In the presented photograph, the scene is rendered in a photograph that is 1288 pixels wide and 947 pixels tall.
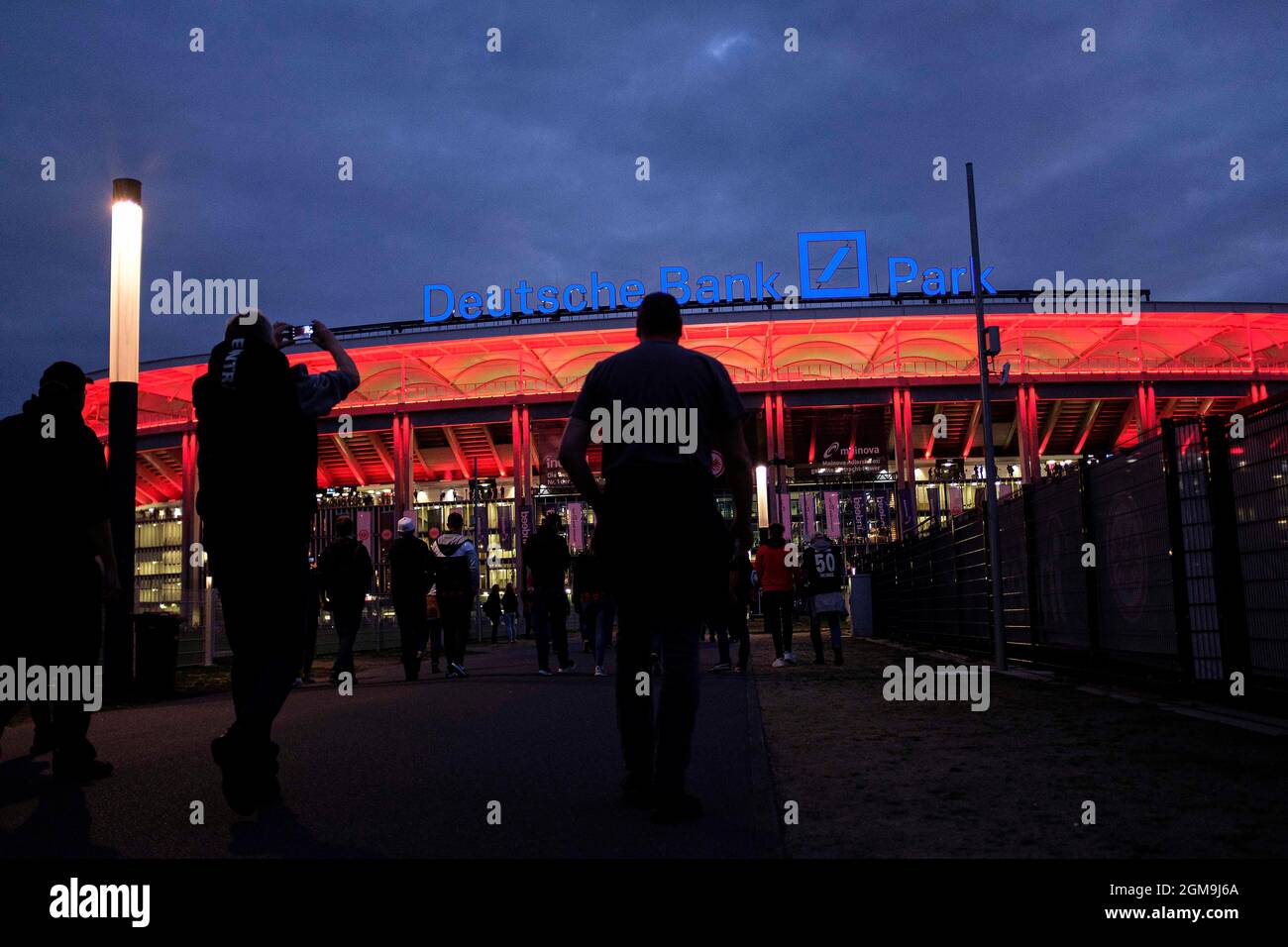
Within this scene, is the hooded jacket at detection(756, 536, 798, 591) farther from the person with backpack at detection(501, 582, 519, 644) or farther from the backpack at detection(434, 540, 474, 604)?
the person with backpack at detection(501, 582, 519, 644)

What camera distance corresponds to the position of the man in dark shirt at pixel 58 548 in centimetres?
514

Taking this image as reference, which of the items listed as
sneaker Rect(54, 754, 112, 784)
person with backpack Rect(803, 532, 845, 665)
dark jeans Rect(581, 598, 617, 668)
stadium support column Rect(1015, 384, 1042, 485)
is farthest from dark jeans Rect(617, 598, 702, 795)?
stadium support column Rect(1015, 384, 1042, 485)

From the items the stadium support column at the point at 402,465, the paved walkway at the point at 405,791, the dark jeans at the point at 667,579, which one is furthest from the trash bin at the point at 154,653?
the stadium support column at the point at 402,465

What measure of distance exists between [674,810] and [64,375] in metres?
3.93

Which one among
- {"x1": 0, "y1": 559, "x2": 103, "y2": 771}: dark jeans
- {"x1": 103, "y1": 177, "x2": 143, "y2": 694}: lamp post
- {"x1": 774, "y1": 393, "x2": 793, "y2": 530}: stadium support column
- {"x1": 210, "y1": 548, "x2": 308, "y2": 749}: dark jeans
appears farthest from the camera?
{"x1": 774, "y1": 393, "x2": 793, "y2": 530}: stadium support column

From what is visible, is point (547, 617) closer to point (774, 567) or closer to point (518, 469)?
point (774, 567)

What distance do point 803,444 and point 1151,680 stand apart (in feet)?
156

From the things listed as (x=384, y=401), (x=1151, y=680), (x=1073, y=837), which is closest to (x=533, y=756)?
(x=1073, y=837)

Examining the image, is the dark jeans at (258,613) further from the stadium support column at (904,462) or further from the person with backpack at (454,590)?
the stadium support column at (904,462)

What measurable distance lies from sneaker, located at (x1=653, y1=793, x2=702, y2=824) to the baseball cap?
3825 millimetres

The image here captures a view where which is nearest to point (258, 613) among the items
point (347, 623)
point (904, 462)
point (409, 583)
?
point (347, 623)

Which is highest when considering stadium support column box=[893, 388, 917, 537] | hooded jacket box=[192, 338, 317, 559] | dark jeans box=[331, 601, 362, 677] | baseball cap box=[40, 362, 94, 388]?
stadium support column box=[893, 388, 917, 537]

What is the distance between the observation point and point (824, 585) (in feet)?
46.5

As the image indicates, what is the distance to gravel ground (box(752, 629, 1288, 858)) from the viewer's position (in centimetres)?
335
